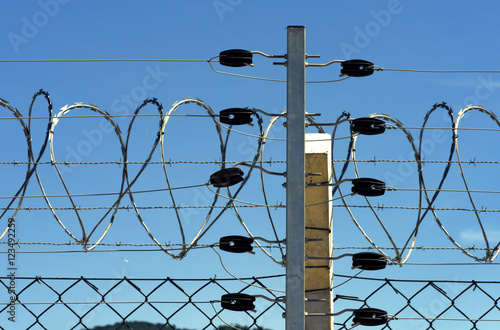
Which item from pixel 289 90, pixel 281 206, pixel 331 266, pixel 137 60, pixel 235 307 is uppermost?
pixel 137 60

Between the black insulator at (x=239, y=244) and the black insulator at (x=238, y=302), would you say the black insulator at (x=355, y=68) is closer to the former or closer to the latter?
the black insulator at (x=239, y=244)

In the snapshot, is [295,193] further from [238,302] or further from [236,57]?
[236,57]

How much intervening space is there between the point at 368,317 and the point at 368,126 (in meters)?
1.58

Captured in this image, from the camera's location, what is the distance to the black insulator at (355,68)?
6.30 m

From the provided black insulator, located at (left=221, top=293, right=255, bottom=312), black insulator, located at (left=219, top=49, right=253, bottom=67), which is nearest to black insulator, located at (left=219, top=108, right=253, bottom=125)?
black insulator, located at (left=219, top=49, right=253, bottom=67)

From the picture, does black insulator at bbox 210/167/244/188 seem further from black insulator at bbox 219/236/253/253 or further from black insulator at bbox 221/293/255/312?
black insulator at bbox 221/293/255/312

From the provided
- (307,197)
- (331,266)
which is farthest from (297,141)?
(331,266)

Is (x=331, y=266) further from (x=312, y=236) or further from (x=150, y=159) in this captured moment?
(x=150, y=159)

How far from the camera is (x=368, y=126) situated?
242 inches

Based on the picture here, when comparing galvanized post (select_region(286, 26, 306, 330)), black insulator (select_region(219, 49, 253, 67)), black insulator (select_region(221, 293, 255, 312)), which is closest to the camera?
galvanized post (select_region(286, 26, 306, 330))

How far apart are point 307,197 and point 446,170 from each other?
2.00 metres

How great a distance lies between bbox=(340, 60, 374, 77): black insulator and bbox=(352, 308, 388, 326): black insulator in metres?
2.00

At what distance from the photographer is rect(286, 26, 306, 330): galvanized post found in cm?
544

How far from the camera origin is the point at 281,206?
6301 millimetres
